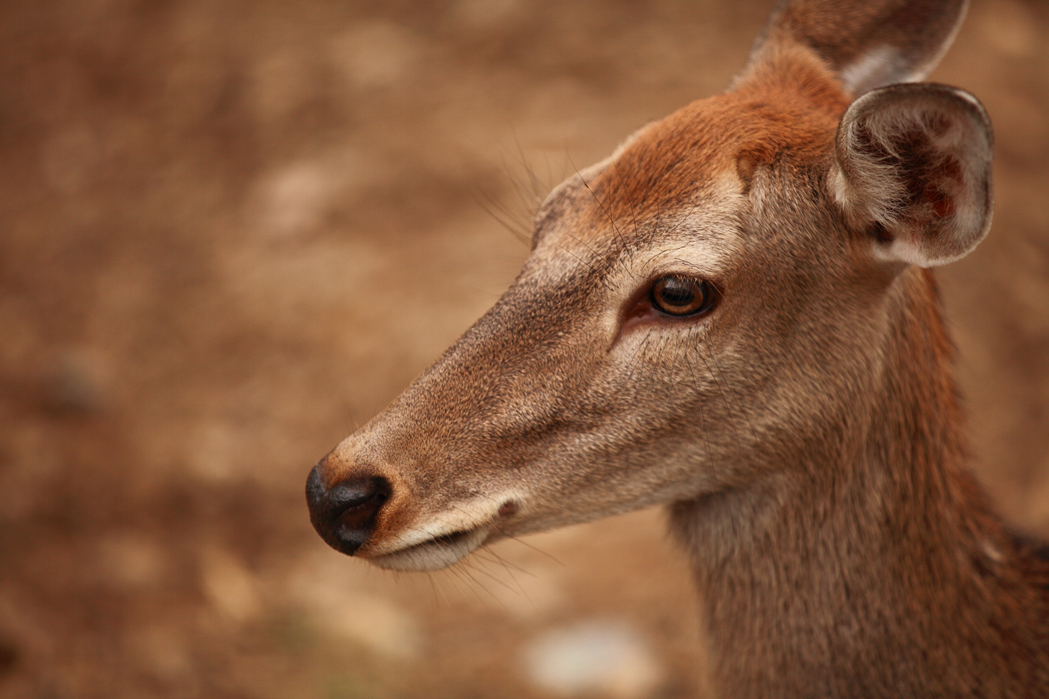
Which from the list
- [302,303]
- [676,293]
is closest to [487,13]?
[302,303]

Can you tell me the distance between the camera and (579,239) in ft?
8.49

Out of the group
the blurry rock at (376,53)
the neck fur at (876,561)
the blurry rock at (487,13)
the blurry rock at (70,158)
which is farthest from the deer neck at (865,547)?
the blurry rock at (70,158)

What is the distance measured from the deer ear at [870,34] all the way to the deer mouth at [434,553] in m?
1.91

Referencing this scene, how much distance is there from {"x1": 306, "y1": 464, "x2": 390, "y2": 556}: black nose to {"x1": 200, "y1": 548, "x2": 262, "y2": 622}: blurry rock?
2799 millimetres

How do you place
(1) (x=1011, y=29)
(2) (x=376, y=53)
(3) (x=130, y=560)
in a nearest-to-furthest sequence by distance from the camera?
(3) (x=130, y=560) → (1) (x=1011, y=29) → (2) (x=376, y=53)

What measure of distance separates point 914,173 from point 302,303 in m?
4.63

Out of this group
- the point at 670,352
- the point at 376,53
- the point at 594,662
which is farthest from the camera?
the point at 376,53

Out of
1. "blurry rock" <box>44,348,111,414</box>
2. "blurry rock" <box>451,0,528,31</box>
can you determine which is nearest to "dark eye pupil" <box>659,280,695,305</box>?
"blurry rock" <box>44,348,111,414</box>

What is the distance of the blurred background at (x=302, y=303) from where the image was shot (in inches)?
187

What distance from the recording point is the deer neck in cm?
260

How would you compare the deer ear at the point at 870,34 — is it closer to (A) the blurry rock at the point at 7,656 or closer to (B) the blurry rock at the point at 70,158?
(A) the blurry rock at the point at 7,656

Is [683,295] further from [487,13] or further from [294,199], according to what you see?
[487,13]

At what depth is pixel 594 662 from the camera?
4.64m

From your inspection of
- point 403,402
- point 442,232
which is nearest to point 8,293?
point 442,232
